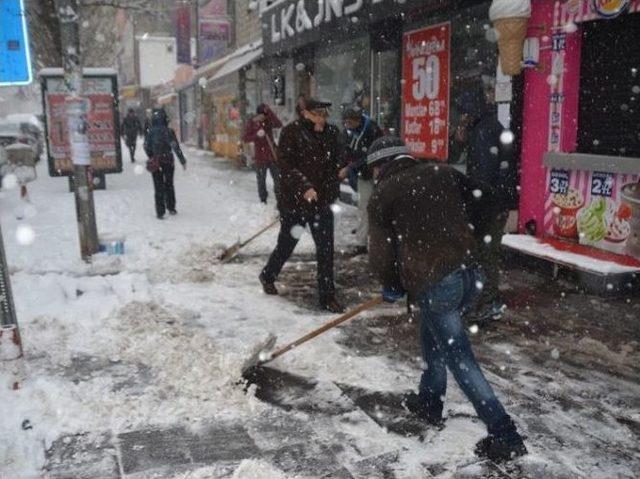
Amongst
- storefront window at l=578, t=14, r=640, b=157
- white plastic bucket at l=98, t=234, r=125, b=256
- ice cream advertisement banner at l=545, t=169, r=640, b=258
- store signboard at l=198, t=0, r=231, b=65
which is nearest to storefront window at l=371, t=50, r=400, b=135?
ice cream advertisement banner at l=545, t=169, r=640, b=258

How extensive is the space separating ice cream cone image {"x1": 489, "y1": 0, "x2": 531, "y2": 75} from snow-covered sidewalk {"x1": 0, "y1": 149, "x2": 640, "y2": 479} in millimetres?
3178

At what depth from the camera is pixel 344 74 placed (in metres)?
14.3

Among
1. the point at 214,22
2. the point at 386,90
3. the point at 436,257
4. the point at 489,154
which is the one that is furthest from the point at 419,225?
the point at 214,22

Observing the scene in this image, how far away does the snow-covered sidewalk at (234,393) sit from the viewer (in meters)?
3.31

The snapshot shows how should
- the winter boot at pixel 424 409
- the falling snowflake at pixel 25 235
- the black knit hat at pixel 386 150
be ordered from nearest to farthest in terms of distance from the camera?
the black knit hat at pixel 386 150 → the winter boot at pixel 424 409 → the falling snowflake at pixel 25 235

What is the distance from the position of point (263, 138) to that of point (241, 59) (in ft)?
31.6

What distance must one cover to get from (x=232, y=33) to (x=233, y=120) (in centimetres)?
356

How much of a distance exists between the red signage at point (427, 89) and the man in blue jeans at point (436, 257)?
736cm

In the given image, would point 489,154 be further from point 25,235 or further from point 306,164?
point 25,235

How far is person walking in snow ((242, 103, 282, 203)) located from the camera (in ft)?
38.2

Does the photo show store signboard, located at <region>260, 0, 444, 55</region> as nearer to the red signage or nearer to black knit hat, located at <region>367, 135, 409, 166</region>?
the red signage

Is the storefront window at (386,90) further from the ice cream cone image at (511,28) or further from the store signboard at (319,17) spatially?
the ice cream cone image at (511,28)

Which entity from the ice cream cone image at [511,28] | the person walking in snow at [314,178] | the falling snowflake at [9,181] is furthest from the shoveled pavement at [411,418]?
the falling snowflake at [9,181]

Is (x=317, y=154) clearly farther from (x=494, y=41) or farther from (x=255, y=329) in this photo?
(x=494, y=41)
